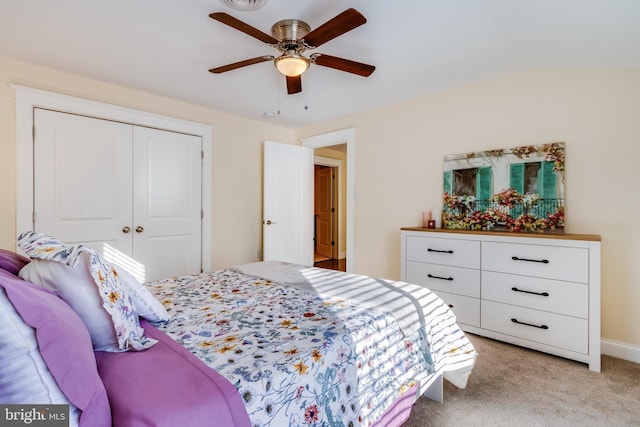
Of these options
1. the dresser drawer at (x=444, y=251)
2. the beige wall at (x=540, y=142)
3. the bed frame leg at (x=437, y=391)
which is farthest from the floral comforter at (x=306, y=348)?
the beige wall at (x=540, y=142)

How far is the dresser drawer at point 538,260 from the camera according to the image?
2.19m

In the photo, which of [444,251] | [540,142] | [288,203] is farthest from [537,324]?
[288,203]

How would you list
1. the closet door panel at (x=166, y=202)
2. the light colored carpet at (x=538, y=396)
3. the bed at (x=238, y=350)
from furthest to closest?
the closet door panel at (x=166, y=202) → the light colored carpet at (x=538, y=396) → the bed at (x=238, y=350)

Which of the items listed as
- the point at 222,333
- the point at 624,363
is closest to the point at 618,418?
the point at 624,363

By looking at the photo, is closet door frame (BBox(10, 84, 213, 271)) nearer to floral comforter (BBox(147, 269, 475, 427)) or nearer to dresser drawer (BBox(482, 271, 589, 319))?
floral comforter (BBox(147, 269, 475, 427))

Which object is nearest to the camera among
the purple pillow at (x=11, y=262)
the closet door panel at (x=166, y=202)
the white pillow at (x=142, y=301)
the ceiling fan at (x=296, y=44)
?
the purple pillow at (x=11, y=262)

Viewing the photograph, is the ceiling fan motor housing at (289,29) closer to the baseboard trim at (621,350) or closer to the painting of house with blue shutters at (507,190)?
the painting of house with blue shutters at (507,190)

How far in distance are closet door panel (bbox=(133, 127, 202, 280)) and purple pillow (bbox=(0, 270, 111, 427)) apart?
9.32 ft

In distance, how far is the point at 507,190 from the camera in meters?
2.82

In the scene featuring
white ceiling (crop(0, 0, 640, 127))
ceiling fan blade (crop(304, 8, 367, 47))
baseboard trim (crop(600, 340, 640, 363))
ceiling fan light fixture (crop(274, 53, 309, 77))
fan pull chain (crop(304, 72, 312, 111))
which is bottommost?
baseboard trim (crop(600, 340, 640, 363))

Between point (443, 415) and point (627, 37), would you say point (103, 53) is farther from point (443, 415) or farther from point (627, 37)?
point (627, 37)

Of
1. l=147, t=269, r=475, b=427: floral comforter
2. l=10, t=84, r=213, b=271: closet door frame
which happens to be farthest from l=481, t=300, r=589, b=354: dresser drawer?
l=10, t=84, r=213, b=271: closet door frame

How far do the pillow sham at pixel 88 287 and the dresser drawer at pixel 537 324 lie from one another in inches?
101

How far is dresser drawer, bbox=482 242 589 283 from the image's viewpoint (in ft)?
7.18
